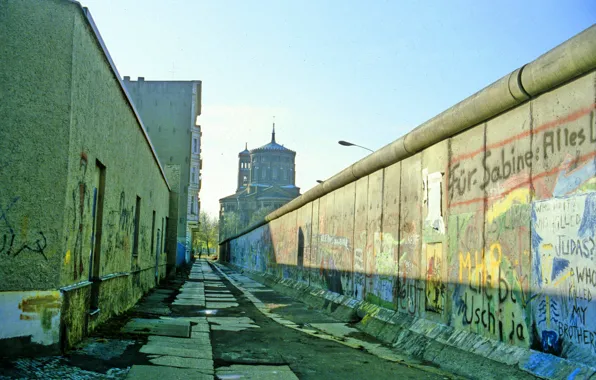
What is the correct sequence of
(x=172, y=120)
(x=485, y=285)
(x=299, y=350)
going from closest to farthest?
(x=485, y=285) → (x=299, y=350) → (x=172, y=120)

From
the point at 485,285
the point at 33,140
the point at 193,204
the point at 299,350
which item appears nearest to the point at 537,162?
the point at 485,285

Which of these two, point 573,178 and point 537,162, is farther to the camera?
point 537,162

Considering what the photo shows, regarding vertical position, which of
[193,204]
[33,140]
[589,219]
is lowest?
[589,219]

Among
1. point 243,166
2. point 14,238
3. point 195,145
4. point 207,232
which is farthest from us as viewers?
point 243,166

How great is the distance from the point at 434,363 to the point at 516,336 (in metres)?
1.47

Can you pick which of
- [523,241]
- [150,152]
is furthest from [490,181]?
[150,152]

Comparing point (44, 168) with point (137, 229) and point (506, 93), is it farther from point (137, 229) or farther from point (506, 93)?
point (137, 229)

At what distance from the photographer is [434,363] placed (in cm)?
729

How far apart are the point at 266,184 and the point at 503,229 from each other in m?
113

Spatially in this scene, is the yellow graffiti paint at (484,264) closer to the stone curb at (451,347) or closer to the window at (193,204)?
the stone curb at (451,347)

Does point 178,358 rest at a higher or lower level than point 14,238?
lower

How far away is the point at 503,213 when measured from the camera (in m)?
6.54

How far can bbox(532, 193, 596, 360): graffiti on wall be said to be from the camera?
4.99 metres

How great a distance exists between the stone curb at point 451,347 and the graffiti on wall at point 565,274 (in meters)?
0.17
